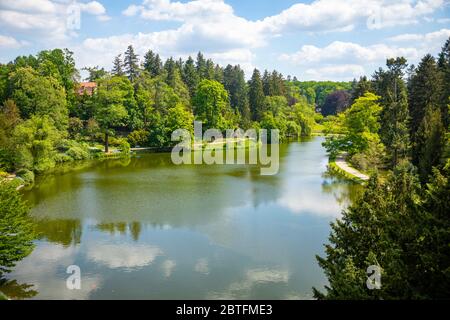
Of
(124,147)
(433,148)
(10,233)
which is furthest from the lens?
(124,147)

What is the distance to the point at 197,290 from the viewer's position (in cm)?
1291

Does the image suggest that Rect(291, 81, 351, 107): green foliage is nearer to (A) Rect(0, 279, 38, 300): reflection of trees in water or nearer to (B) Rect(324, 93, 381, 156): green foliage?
(B) Rect(324, 93, 381, 156): green foliage

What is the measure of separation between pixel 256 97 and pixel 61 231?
54.2 metres

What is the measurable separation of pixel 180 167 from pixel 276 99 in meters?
38.7

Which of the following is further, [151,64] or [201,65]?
[201,65]

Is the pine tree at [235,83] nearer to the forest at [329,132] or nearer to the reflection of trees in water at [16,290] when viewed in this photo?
the forest at [329,132]

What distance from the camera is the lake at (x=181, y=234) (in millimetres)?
13242

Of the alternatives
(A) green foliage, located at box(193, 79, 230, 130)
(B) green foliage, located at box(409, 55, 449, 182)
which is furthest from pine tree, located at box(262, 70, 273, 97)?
(B) green foliage, located at box(409, 55, 449, 182)

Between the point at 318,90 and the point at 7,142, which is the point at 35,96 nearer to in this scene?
the point at 7,142

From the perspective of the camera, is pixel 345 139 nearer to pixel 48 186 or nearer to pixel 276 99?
pixel 48 186

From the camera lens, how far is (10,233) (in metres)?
14.0

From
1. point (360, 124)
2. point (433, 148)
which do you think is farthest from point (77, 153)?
point (433, 148)

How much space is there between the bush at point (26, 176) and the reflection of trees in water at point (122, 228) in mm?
12885

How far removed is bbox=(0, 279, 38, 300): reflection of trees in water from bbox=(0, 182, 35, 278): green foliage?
0.46 m
